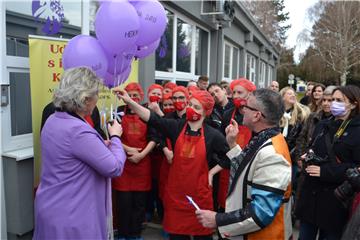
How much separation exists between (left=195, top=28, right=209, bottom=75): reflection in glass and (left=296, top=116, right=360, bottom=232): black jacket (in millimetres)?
6495

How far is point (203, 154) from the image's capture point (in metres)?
3.31

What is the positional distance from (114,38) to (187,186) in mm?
1459

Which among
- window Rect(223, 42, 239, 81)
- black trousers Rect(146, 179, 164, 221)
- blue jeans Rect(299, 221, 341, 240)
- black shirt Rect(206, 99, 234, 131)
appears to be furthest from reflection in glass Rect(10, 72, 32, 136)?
window Rect(223, 42, 239, 81)

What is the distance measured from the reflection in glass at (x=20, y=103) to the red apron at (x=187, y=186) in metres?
1.60

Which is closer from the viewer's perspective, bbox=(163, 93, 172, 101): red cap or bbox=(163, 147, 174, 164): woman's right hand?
bbox=(163, 147, 174, 164): woman's right hand

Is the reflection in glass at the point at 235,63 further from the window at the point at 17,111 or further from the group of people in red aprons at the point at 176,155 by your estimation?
the window at the point at 17,111

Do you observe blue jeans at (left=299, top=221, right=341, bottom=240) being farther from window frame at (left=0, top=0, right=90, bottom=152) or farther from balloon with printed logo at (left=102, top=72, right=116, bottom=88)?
window frame at (left=0, top=0, right=90, bottom=152)

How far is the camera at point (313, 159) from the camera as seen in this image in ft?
10.8

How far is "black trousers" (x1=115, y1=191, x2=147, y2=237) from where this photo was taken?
13.2 feet

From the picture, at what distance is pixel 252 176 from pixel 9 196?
2.43m

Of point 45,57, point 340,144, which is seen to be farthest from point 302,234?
point 45,57

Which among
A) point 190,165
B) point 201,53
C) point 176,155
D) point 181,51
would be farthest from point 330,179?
point 201,53

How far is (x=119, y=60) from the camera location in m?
3.25

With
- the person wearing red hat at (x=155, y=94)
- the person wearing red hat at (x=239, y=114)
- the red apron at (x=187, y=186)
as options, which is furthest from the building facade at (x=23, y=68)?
the person wearing red hat at (x=239, y=114)
